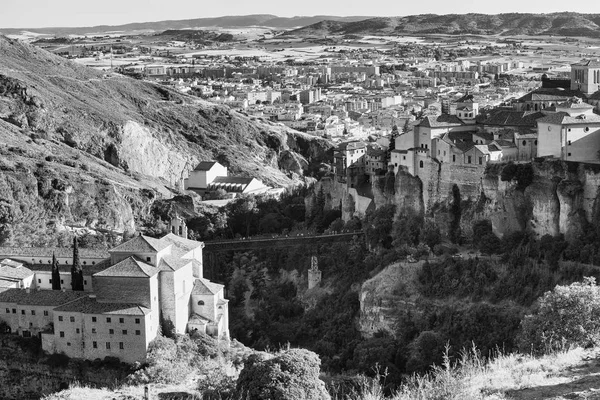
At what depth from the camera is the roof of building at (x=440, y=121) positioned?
4672 centimetres

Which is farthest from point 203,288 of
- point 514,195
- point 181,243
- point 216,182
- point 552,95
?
point 216,182

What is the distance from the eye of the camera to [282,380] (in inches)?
1021

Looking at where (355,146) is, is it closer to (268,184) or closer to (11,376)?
(268,184)

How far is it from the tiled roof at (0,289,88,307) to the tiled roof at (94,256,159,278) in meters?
1.99

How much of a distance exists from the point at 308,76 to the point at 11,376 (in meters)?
121

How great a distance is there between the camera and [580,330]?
25141mm

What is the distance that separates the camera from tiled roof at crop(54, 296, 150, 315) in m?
34.7

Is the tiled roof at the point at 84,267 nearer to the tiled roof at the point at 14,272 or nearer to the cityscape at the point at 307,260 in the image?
the cityscape at the point at 307,260

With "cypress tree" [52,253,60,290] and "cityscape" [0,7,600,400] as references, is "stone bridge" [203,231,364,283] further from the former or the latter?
"cypress tree" [52,253,60,290]

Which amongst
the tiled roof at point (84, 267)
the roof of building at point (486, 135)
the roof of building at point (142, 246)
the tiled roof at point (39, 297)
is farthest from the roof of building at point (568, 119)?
the tiled roof at point (39, 297)

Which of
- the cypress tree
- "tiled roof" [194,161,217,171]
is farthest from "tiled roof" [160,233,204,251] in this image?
"tiled roof" [194,161,217,171]

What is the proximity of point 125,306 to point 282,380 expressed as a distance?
10.6 meters

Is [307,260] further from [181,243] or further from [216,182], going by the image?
[216,182]

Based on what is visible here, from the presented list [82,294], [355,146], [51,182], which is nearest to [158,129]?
[51,182]
